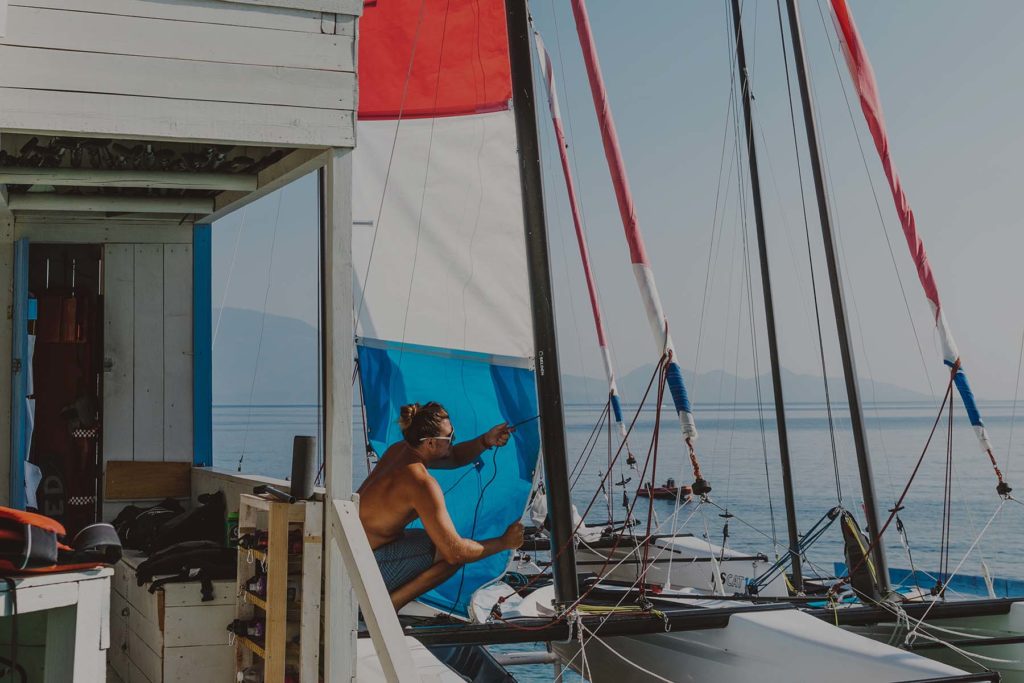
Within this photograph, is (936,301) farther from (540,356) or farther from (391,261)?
(391,261)

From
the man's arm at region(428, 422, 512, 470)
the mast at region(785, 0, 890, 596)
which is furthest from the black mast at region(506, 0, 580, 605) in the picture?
the mast at region(785, 0, 890, 596)

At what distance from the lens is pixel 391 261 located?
11.1 m

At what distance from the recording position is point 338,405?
13.0 feet

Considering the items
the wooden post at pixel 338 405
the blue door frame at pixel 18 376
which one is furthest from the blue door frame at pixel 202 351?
the wooden post at pixel 338 405

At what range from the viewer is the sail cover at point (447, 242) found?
10.4 m

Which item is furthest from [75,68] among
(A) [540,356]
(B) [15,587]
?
(A) [540,356]

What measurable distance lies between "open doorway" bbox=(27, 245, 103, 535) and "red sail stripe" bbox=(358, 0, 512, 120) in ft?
19.8

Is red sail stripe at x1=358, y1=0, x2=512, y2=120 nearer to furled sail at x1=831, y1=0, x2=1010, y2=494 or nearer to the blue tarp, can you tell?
the blue tarp

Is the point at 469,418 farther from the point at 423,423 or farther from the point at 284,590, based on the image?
the point at 284,590

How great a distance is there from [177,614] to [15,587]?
1366mm

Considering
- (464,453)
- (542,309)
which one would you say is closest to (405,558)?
(464,453)

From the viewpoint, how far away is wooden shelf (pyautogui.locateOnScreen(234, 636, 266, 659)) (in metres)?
4.05

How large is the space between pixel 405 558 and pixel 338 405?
11.7 feet

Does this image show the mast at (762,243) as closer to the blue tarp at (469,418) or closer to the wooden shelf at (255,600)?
the blue tarp at (469,418)
